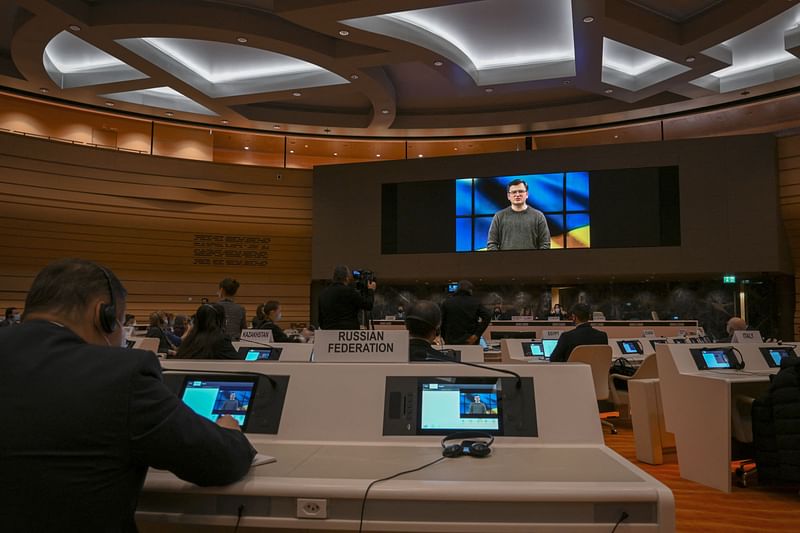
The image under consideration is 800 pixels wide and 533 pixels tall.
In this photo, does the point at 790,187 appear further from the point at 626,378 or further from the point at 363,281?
the point at 363,281

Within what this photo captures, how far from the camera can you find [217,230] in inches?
599

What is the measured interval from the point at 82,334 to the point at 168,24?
9026mm

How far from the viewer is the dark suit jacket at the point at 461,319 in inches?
231

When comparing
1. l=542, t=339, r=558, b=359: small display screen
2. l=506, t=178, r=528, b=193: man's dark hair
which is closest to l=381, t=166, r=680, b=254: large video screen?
l=506, t=178, r=528, b=193: man's dark hair

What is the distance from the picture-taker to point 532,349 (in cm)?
690

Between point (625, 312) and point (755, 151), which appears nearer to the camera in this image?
point (755, 151)

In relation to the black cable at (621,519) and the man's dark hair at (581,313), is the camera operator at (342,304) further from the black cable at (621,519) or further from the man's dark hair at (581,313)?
the black cable at (621,519)

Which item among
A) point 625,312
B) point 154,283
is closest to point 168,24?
point 154,283

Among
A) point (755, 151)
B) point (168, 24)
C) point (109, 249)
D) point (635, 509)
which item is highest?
point (168, 24)

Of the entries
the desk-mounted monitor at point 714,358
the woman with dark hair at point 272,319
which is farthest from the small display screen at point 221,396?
the woman with dark hair at point 272,319

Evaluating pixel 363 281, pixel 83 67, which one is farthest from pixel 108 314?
pixel 83 67

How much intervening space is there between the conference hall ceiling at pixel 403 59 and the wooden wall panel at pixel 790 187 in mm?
1127

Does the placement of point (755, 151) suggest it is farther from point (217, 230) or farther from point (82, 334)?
point (82, 334)

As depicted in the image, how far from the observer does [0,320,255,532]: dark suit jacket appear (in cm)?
125
